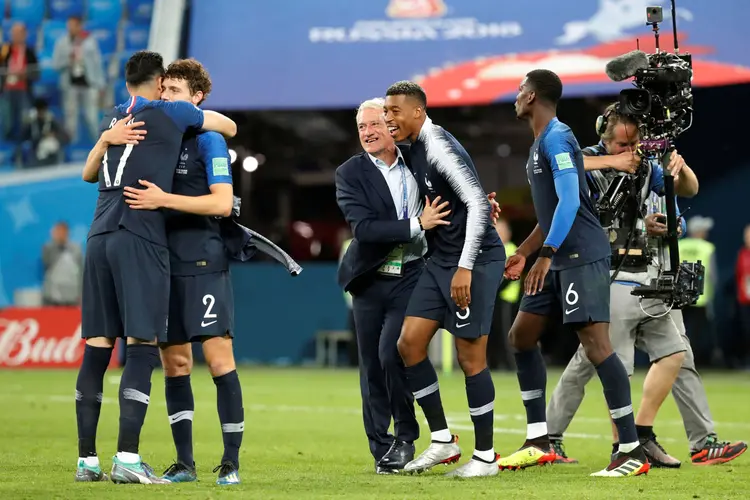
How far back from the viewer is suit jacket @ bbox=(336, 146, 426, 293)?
7.82 meters

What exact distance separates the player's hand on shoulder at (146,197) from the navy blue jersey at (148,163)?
0.16ft

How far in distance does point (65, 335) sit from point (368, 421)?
12.9 metres

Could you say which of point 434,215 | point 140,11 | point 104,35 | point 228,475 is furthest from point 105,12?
point 228,475

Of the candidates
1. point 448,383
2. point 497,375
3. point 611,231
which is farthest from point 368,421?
point 497,375

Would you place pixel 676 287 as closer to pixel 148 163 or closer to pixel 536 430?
pixel 536 430

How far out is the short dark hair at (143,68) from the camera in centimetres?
719

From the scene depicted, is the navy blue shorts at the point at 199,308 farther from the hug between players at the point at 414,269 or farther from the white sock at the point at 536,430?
the white sock at the point at 536,430

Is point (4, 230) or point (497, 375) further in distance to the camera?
point (4, 230)

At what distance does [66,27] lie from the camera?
22.2m

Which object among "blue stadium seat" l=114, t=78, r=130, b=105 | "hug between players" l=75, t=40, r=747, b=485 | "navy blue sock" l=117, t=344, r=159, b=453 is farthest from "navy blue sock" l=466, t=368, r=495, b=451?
"blue stadium seat" l=114, t=78, r=130, b=105

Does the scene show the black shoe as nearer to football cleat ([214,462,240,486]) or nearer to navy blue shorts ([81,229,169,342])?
football cleat ([214,462,240,486])

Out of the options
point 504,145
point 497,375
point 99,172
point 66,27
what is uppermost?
point 66,27

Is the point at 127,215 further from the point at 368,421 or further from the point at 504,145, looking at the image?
the point at 504,145

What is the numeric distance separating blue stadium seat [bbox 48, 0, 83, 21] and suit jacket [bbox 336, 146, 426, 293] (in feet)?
51.6
